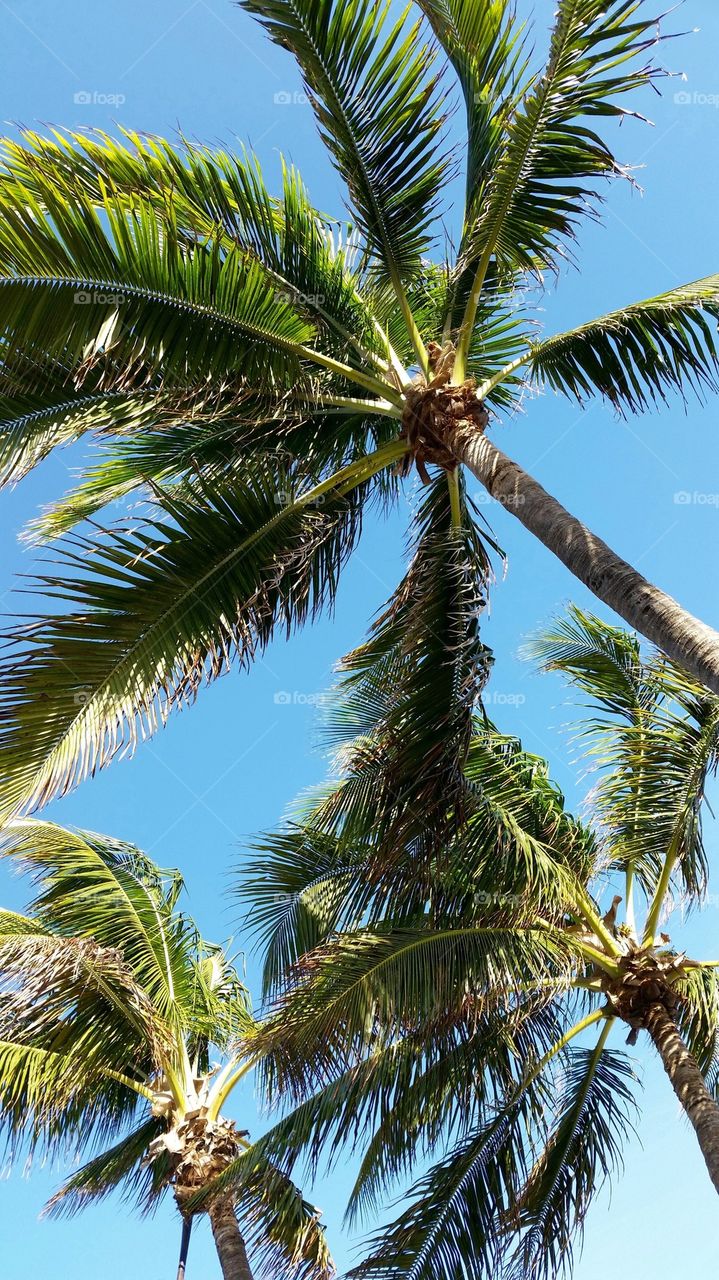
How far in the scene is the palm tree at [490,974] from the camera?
6746 millimetres

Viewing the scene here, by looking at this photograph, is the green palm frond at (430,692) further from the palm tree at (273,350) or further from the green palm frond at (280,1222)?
the green palm frond at (280,1222)

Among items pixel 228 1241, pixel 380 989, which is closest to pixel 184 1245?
pixel 228 1241

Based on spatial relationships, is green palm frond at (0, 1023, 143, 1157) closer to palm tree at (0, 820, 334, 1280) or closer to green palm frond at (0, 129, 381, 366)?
palm tree at (0, 820, 334, 1280)

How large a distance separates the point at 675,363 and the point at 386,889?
4.19 m

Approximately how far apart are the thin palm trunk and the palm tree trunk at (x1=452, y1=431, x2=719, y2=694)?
769 centimetres

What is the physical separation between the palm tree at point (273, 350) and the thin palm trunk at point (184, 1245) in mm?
6424

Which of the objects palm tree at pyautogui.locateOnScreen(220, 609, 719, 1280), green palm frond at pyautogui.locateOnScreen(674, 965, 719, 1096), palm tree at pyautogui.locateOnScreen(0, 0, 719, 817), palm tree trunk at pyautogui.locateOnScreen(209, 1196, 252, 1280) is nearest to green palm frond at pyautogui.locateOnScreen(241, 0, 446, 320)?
palm tree at pyautogui.locateOnScreen(0, 0, 719, 817)

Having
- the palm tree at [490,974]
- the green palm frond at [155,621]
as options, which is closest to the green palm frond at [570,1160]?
the palm tree at [490,974]

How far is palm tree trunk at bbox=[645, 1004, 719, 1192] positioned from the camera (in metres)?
6.79

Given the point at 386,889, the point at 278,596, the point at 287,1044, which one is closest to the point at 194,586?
the point at 278,596

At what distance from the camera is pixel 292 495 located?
6.75 m

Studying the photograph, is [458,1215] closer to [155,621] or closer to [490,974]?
[490,974]

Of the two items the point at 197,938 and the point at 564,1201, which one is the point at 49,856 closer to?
the point at 197,938

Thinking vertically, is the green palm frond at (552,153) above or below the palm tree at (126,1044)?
above
